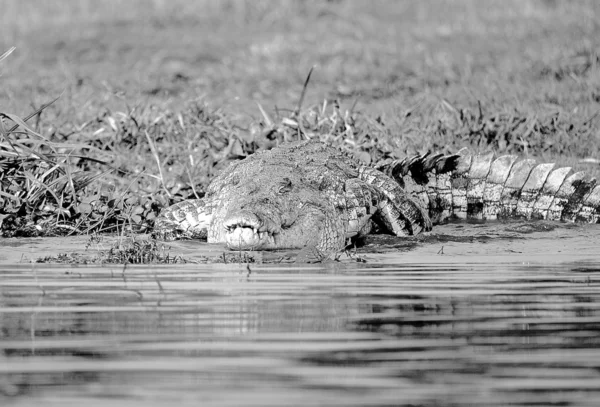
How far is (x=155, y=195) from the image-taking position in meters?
9.24

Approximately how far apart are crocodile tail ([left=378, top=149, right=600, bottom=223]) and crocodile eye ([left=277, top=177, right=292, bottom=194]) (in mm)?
1620

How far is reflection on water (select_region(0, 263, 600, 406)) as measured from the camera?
3.22 m

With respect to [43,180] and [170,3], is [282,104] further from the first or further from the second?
[170,3]

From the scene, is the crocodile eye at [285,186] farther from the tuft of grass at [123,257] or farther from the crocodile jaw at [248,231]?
the tuft of grass at [123,257]

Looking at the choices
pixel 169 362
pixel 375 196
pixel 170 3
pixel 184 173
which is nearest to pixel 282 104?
pixel 184 173

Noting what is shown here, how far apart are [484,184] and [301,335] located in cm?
590

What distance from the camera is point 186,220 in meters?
8.83

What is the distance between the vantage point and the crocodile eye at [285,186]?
27.1ft

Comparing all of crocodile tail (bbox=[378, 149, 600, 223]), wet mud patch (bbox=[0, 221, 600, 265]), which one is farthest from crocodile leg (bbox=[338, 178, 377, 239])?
crocodile tail (bbox=[378, 149, 600, 223])

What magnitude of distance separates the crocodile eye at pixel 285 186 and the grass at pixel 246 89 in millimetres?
1028

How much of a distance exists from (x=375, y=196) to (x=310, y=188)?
2.11ft

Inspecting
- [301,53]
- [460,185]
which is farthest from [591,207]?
[301,53]

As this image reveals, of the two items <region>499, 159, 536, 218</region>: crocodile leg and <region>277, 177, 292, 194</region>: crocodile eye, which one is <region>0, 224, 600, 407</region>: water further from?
<region>499, 159, 536, 218</region>: crocodile leg

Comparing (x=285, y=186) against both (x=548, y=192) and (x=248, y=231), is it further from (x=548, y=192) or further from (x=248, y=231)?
(x=548, y=192)
